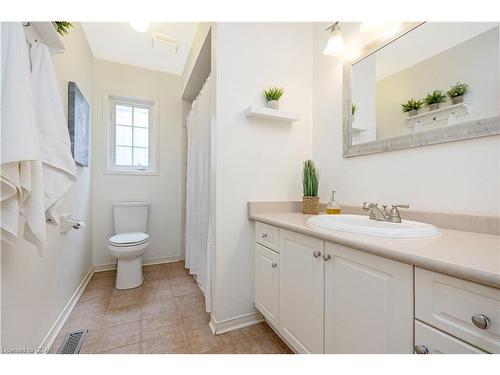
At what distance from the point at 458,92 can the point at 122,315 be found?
96.0 inches

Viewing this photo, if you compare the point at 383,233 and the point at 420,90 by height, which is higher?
the point at 420,90

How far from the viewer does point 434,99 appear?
1054 millimetres

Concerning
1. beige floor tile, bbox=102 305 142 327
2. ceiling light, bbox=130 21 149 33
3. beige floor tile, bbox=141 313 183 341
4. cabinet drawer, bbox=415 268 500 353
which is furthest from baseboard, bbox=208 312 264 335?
ceiling light, bbox=130 21 149 33

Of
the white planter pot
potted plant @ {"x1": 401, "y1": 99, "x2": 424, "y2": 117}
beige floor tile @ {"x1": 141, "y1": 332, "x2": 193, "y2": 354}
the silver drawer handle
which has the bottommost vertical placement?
beige floor tile @ {"x1": 141, "y1": 332, "x2": 193, "y2": 354}

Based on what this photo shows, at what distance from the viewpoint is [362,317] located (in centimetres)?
78

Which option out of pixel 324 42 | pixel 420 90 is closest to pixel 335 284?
pixel 420 90

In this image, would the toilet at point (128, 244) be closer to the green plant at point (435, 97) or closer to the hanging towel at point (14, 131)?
the hanging towel at point (14, 131)

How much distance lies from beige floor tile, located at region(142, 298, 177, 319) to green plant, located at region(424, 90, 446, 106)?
2.12 metres

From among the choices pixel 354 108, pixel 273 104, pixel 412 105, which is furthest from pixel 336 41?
pixel 412 105

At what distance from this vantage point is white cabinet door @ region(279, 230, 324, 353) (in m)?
0.97

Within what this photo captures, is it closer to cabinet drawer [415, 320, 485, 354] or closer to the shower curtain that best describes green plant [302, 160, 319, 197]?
the shower curtain

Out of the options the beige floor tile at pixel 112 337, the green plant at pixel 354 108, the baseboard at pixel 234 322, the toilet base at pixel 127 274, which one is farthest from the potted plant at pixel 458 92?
the toilet base at pixel 127 274
